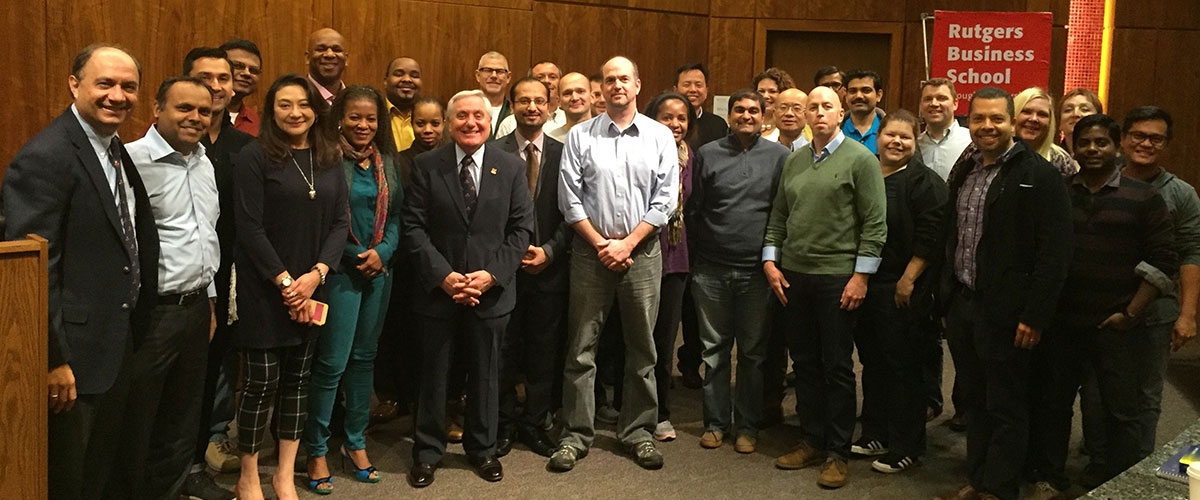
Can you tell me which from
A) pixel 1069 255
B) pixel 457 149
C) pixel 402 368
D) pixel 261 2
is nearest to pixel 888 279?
pixel 1069 255

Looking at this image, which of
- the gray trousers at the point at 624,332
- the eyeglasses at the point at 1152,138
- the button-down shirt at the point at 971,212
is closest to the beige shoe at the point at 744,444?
the gray trousers at the point at 624,332

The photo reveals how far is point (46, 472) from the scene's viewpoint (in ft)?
8.56

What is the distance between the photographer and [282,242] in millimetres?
3393

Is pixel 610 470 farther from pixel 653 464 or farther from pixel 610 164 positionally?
pixel 610 164

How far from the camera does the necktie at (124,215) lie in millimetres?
2764

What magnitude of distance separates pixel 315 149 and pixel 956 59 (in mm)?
4371

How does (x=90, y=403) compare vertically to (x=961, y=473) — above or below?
above

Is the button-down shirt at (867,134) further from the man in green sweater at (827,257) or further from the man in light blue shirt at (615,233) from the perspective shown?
the man in light blue shirt at (615,233)

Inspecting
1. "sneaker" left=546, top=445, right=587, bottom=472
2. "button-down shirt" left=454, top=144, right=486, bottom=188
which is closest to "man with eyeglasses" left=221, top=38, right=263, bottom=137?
"button-down shirt" left=454, top=144, right=486, bottom=188

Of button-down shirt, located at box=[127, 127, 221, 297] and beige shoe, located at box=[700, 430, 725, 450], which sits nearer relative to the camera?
button-down shirt, located at box=[127, 127, 221, 297]

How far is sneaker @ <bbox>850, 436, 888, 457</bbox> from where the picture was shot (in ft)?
13.9

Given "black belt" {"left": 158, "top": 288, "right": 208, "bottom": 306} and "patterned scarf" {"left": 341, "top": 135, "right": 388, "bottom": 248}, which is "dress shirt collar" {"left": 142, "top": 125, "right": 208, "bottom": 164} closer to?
"black belt" {"left": 158, "top": 288, "right": 208, "bottom": 306}

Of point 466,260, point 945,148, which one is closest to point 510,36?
point 945,148

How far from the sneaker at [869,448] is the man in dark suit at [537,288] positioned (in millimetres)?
1259
